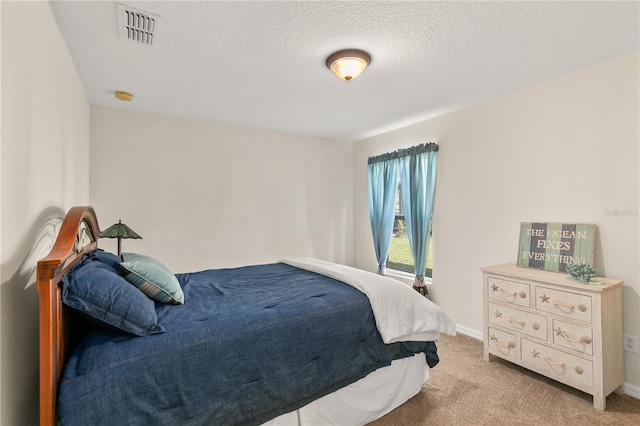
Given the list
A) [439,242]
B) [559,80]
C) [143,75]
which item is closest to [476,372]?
[439,242]

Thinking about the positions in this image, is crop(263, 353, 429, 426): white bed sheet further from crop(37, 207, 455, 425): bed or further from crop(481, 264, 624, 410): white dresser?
crop(481, 264, 624, 410): white dresser

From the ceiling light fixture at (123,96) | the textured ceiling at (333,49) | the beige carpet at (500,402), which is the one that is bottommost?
the beige carpet at (500,402)

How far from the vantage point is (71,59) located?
7.51ft

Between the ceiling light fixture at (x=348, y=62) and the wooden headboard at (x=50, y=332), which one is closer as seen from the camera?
the wooden headboard at (x=50, y=332)

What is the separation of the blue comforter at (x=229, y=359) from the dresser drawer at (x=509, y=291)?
2.83 feet

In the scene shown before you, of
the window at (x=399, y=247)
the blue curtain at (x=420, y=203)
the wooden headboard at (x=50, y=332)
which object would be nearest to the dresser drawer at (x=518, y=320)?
the blue curtain at (x=420, y=203)

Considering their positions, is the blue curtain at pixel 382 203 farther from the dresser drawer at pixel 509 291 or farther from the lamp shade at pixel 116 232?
the lamp shade at pixel 116 232

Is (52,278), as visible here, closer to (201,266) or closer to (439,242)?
(201,266)

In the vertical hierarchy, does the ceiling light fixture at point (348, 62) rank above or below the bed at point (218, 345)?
above

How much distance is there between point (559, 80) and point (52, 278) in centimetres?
364

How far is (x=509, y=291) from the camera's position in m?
2.57

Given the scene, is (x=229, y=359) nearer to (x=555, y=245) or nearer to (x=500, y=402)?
(x=500, y=402)

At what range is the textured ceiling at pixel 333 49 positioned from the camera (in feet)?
5.84

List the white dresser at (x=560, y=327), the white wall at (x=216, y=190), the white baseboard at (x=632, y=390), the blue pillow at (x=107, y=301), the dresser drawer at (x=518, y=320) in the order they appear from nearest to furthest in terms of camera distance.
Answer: the blue pillow at (x=107, y=301), the white dresser at (x=560, y=327), the white baseboard at (x=632, y=390), the dresser drawer at (x=518, y=320), the white wall at (x=216, y=190)
